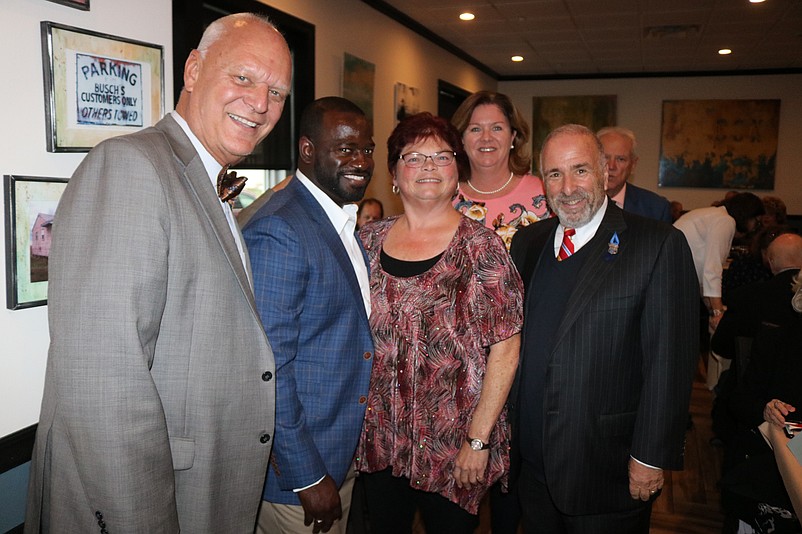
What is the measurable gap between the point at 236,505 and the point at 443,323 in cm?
79

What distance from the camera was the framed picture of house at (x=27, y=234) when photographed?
6.14 feet

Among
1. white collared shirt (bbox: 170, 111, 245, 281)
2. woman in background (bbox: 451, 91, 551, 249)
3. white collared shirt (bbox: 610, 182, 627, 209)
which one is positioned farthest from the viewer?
white collared shirt (bbox: 610, 182, 627, 209)

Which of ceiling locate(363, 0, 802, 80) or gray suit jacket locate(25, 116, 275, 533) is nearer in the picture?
gray suit jacket locate(25, 116, 275, 533)

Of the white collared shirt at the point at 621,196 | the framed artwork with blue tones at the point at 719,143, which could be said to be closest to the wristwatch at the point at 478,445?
the white collared shirt at the point at 621,196

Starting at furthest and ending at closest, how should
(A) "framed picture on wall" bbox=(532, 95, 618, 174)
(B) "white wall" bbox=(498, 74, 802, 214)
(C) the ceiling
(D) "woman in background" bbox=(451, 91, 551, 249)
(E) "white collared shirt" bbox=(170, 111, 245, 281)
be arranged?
(A) "framed picture on wall" bbox=(532, 95, 618, 174) < (B) "white wall" bbox=(498, 74, 802, 214) < (C) the ceiling < (D) "woman in background" bbox=(451, 91, 551, 249) < (E) "white collared shirt" bbox=(170, 111, 245, 281)

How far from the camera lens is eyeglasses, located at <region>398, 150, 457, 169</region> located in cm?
207

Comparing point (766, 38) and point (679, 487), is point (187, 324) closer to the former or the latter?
point (679, 487)

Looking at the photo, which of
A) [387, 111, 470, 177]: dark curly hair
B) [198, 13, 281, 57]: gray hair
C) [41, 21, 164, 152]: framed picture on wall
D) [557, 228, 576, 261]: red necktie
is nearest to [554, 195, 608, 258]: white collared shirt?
[557, 228, 576, 261]: red necktie

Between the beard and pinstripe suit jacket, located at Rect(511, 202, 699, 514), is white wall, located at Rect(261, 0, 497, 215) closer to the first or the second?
the beard

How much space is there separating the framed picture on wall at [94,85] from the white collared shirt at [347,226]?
0.80 m

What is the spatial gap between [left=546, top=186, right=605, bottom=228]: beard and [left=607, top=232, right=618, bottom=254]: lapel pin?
0.14 m

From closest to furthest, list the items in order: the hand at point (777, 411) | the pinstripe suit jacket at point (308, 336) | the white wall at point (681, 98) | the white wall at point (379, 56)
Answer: the pinstripe suit jacket at point (308, 336) → the hand at point (777, 411) → the white wall at point (379, 56) → the white wall at point (681, 98)

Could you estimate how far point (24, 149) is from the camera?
6.29ft

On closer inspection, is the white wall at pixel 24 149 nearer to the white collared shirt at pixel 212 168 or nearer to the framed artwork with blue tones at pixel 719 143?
the white collared shirt at pixel 212 168
